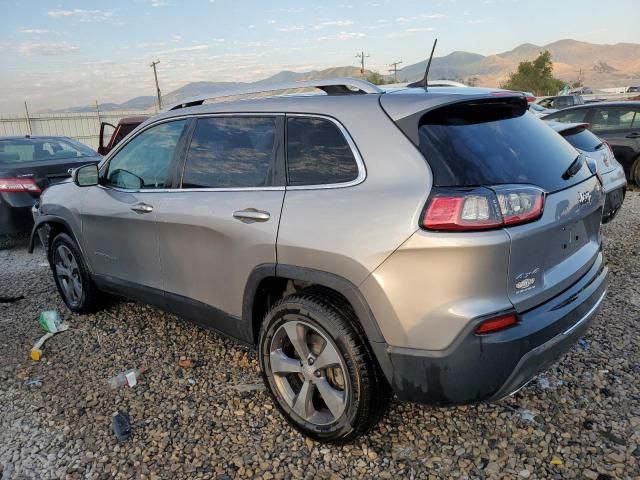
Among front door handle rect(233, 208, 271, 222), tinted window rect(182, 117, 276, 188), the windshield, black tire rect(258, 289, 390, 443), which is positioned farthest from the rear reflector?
the windshield

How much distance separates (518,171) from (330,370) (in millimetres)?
1303

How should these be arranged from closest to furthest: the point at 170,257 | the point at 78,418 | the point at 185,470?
the point at 185,470 < the point at 78,418 < the point at 170,257

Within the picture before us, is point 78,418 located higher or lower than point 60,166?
lower

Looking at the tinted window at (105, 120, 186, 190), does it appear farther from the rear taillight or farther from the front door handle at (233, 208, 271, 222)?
the rear taillight

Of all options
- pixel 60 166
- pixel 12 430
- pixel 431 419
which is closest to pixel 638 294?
pixel 431 419

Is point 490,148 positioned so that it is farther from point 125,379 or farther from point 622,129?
point 622,129

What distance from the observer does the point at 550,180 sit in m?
2.33

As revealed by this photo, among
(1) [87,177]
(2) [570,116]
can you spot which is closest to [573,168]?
(1) [87,177]

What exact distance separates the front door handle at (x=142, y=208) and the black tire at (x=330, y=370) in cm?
120

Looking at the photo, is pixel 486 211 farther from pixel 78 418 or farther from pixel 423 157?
pixel 78 418

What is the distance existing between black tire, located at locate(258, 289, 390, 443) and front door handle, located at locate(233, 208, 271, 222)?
1.40 ft

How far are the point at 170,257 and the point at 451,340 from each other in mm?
1938

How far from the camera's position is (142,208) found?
3.37 m

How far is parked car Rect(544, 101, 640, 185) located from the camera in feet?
28.4
